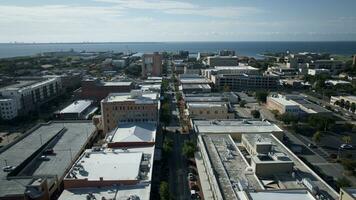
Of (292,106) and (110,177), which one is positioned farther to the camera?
(292,106)

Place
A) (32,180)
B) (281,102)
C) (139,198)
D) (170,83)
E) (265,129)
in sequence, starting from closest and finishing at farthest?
1. (139,198)
2. (32,180)
3. (265,129)
4. (281,102)
5. (170,83)

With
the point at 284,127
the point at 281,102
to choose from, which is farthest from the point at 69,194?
the point at 281,102

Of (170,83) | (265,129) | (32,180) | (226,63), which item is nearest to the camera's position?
(32,180)

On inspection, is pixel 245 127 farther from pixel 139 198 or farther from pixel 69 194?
pixel 69 194

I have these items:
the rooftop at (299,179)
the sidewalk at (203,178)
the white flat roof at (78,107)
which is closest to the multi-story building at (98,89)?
the white flat roof at (78,107)

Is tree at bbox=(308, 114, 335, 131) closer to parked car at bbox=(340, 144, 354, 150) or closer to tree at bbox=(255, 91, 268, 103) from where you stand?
parked car at bbox=(340, 144, 354, 150)

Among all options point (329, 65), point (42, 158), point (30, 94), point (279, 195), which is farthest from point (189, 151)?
point (329, 65)

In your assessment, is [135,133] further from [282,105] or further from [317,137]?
[282,105]
